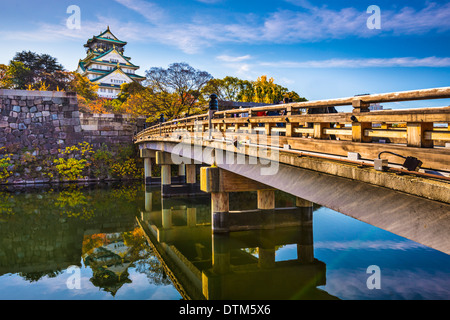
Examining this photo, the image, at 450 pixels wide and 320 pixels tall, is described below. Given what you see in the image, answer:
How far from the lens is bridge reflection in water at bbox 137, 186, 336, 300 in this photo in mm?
8969

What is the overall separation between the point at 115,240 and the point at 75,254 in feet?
7.07

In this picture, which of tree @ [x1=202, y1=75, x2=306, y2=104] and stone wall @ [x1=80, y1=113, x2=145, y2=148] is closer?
stone wall @ [x1=80, y1=113, x2=145, y2=148]

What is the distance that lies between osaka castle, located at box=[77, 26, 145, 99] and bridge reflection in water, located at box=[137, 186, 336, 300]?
61747mm

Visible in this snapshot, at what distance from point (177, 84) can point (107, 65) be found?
47138 millimetres

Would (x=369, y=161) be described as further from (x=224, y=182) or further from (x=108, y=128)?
(x=108, y=128)

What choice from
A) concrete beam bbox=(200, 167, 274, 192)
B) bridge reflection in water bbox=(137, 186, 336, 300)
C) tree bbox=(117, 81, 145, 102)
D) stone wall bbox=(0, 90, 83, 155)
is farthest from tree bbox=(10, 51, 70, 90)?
concrete beam bbox=(200, 167, 274, 192)

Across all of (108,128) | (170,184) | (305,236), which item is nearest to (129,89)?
(108,128)

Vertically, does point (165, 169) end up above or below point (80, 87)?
below

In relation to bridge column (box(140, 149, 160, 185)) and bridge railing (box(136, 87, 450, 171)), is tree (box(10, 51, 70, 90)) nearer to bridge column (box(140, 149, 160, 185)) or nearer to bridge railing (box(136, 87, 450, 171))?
bridge column (box(140, 149, 160, 185))

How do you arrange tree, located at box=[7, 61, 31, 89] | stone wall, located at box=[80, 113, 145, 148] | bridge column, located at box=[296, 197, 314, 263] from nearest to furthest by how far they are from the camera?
bridge column, located at box=[296, 197, 314, 263]
stone wall, located at box=[80, 113, 145, 148]
tree, located at box=[7, 61, 31, 89]

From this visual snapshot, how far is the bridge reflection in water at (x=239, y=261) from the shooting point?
8.97 m

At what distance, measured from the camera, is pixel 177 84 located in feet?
121

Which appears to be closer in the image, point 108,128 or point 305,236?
point 305,236
